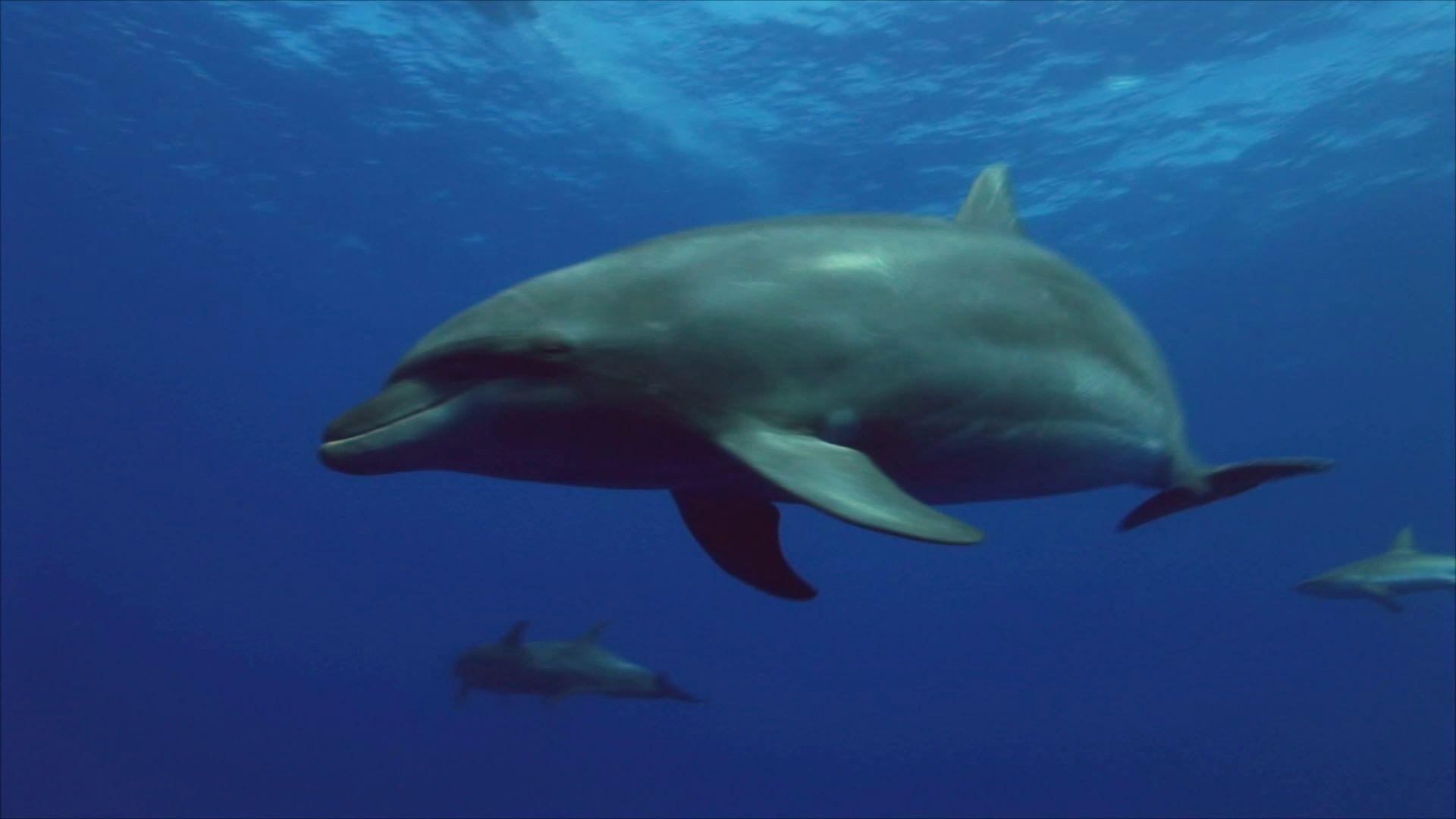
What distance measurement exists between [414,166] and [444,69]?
243 inches

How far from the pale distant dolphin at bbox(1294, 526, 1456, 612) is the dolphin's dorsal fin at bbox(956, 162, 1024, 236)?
11179mm

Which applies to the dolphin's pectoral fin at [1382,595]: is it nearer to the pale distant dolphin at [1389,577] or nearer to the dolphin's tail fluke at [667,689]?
the pale distant dolphin at [1389,577]

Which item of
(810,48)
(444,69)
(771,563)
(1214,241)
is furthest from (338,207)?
(771,563)

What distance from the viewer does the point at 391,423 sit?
3.75m

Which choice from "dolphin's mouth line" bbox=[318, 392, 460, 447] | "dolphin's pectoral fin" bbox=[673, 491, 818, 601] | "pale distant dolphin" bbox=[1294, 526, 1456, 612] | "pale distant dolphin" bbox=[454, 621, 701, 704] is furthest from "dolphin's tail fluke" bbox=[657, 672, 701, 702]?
"dolphin's mouth line" bbox=[318, 392, 460, 447]

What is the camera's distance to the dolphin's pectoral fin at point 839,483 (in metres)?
3.18

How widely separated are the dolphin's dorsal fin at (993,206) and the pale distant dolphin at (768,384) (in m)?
1.48

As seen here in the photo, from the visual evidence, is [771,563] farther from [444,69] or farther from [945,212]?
[945,212]

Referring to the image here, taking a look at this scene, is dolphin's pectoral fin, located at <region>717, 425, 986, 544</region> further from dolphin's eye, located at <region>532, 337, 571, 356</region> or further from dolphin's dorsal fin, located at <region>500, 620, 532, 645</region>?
dolphin's dorsal fin, located at <region>500, 620, 532, 645</region>

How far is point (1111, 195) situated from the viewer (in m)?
32.2

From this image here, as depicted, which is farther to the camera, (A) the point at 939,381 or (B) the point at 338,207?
(B) the point at 338,207

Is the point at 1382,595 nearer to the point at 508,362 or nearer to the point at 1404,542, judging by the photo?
the point at 1404,542

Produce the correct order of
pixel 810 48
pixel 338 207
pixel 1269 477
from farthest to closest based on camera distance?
pixel 338 207
pixel 810 48
pixel 1269 477

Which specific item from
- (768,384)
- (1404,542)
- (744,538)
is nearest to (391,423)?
(768,384)
